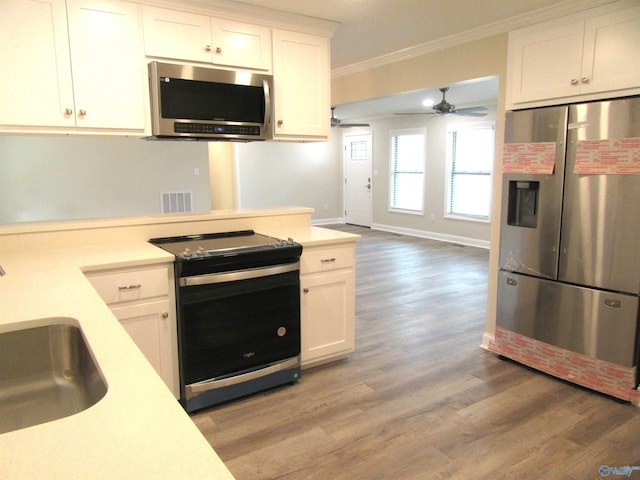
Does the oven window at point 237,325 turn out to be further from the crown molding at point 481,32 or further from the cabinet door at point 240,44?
the crown molding at point 481,32

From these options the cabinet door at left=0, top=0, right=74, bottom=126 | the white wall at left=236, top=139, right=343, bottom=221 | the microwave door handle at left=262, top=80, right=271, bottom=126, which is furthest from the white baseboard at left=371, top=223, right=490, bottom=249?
the cabinet door at left=0, top=0, right=74, bottom=126

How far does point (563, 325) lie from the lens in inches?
113

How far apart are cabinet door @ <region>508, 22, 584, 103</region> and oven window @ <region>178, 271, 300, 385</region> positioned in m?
1.94

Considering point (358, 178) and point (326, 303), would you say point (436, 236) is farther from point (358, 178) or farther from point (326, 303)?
point (326, 303)

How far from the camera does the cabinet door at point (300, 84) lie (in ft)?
9.95

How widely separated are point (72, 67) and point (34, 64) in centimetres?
17

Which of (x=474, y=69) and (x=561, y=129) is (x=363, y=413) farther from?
(x=474, y=69)

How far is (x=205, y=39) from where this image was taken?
2730mm

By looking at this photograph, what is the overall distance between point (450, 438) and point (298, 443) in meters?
0.78

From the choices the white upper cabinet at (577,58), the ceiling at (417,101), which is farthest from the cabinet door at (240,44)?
the ceiling at (417,101)

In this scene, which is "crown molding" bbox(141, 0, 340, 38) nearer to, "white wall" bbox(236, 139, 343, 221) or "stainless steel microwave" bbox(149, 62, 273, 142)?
"stainless steel microwave" bbox(149, 62, 273, 142)

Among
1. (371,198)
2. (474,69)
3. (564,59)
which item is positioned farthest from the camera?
(371,198)

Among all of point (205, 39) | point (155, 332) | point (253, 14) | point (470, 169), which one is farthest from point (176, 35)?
point (470, 169)

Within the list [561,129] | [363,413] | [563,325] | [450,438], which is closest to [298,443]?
[363,413]
